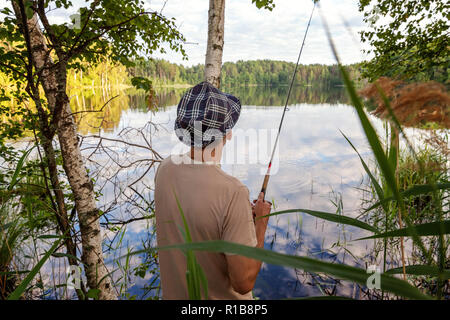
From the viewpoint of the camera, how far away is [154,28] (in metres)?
3.47

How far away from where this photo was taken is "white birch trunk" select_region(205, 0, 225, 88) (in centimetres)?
279

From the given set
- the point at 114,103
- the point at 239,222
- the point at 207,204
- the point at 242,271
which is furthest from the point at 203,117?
the point at 114,103

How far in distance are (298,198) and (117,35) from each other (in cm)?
586

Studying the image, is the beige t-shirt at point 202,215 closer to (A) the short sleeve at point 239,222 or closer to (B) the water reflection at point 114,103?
(A) the short sleeve at point 239,222

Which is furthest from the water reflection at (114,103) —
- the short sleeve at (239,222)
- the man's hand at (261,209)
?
the man's hand at (261,209)

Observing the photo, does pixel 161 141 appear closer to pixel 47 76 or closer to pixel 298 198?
pixel 298 198

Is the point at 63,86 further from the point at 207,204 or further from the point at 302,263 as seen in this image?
the point at 302,263

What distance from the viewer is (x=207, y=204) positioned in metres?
1.15

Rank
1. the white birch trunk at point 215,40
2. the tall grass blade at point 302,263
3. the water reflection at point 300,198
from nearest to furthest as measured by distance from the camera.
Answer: the tall grass blade at point 302,263 < the white birch trunk at point 215,40 < the water reflection at point 300,198

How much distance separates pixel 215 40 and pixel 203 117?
200cm

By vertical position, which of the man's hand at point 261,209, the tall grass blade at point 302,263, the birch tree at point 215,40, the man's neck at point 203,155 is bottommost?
the man's hand at point 261,209

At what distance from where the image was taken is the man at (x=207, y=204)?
3.74 ft

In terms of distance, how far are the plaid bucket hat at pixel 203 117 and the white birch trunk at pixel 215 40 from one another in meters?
1.65
